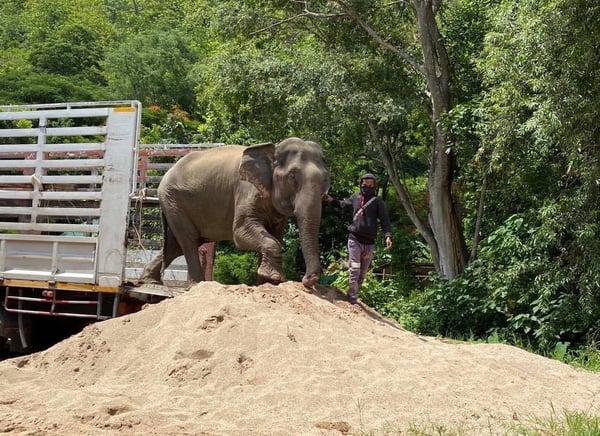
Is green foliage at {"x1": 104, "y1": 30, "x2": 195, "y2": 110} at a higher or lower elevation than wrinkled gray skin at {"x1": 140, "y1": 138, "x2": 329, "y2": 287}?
higher

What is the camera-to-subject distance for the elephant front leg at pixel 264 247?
934 centimetres

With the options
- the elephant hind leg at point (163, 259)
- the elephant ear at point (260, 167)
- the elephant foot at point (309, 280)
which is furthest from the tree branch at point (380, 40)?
the elephant foot at point (309, 280)

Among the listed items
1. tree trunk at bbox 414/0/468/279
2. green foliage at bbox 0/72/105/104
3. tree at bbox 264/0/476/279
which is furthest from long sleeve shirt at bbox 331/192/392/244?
green foliage at bbox 0/72/105/104

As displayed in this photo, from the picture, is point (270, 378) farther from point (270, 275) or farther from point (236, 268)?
point (236, 268)

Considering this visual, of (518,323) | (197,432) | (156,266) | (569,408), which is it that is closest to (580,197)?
(518,323)

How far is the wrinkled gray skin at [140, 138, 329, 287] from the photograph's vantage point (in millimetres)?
9258

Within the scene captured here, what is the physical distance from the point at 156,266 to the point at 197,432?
18.5 ft

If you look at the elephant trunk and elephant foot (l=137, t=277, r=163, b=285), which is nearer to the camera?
the elephant trunk

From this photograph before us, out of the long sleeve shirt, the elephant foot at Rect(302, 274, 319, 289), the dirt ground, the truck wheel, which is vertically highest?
the long sleeve shirt

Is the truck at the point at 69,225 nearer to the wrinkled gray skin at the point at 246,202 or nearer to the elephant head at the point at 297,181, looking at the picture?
the wrinkled gray skin at the point at 246,202

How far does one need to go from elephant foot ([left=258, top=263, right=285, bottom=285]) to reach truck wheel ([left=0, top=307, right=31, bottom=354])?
3136 mm

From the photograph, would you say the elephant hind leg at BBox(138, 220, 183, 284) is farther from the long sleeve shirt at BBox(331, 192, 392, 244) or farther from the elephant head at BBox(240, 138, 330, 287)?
the long sleeve shirt at BBox(331, 192, 392, 244)

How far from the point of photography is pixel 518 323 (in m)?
11.2

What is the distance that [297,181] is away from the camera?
9.43 meters
